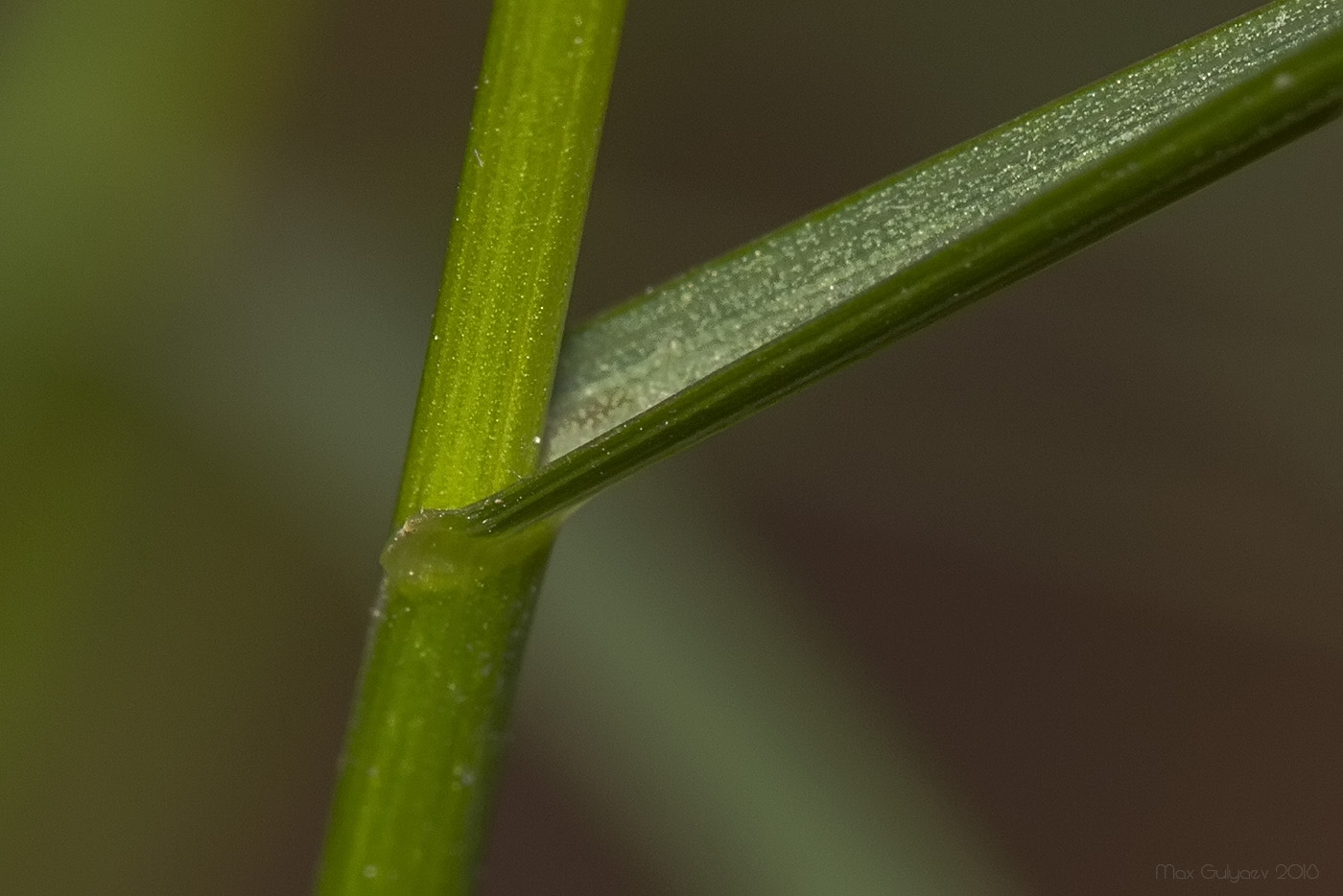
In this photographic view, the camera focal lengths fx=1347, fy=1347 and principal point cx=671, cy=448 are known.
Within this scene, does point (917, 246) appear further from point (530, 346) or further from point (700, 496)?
point (700, 496)

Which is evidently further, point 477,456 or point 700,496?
point 700,496

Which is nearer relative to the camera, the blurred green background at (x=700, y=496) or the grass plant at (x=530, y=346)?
the grass plant at (x=530, y=346)

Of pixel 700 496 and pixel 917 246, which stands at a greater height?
pixel 700 496

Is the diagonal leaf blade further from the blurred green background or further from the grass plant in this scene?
the blurred green background

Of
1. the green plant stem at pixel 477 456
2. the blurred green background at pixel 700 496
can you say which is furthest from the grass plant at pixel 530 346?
the blurred green background at pixel 700 496

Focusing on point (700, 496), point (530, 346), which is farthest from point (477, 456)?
point (700, 496)

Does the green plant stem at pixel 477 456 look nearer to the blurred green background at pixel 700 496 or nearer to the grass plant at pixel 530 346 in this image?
the grass plant at pixel 530 346

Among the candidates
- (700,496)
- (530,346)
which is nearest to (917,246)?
(530,346)
